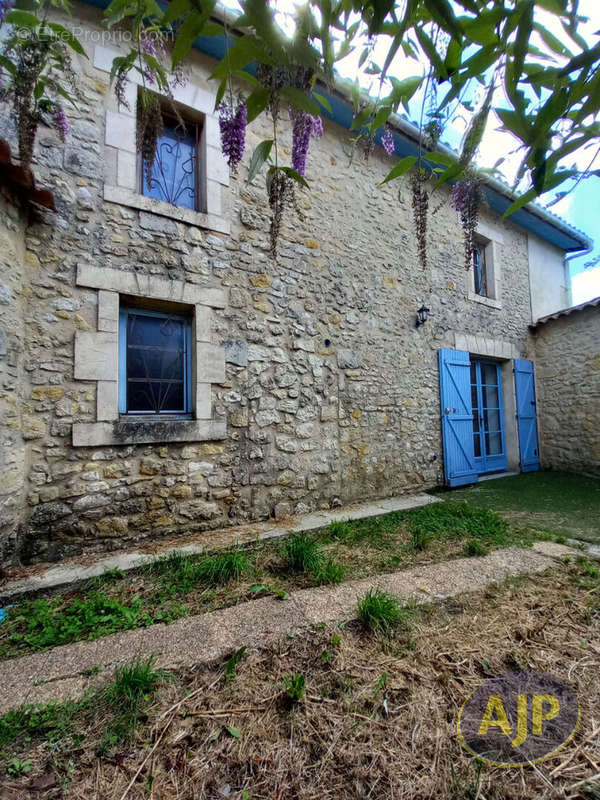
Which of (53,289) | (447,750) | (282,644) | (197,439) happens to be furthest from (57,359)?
(447,750)

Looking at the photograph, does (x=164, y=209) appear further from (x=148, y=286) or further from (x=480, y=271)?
(x=480, y=271)

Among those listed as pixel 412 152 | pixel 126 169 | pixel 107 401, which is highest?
pixel 412 152

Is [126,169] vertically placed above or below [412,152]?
below

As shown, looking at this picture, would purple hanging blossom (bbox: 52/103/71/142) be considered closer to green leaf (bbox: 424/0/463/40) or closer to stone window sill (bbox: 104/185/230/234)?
stone window sill (bbox: 104/185/230/234)

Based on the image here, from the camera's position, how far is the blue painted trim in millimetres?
3254

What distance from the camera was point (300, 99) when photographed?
0.93 metres

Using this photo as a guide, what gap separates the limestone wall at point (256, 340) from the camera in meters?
2.66

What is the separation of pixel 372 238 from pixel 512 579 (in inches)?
156

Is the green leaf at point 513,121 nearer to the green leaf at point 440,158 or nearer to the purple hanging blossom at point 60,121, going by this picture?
the green leaf at point 440,158

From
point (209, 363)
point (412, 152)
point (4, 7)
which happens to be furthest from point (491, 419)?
point (4, 7)

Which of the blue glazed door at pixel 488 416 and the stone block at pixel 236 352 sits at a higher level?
the stone block at pixel 236 352

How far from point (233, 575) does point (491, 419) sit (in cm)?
534

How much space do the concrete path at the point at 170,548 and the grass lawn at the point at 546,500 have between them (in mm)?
912

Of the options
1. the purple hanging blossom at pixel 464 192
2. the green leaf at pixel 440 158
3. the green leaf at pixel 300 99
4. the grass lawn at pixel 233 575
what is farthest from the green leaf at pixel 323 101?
the grass lawn at pixel 233 575
